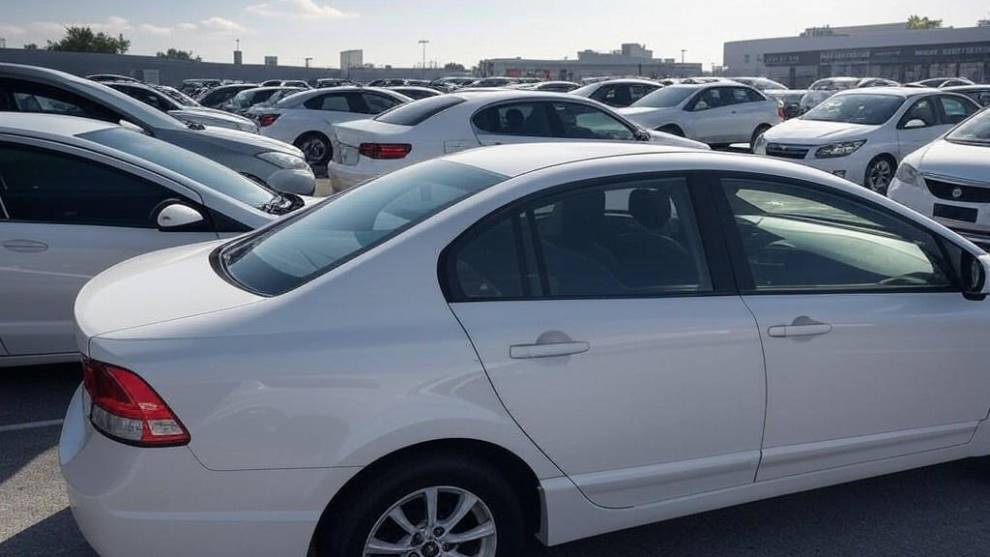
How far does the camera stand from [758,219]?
12.6ft

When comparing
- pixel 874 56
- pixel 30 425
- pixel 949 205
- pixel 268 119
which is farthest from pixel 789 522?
pixel 874 56

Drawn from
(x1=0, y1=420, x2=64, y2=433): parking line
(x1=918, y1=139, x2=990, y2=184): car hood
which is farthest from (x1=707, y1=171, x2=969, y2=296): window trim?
(x1=918, y1=139, x2=990, y2=184): car hood

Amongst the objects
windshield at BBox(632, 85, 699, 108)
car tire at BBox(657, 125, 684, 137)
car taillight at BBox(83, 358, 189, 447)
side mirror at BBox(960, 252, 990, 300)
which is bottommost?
car taillight at BBox(83, 358, 189, 447)

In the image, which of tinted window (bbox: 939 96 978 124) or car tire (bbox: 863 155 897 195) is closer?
car tire (bbox: 863 155 897 195)

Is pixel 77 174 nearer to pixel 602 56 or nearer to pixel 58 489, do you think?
pixel 58 489

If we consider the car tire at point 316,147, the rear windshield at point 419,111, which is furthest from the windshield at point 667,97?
the rear windshield at point 419,111

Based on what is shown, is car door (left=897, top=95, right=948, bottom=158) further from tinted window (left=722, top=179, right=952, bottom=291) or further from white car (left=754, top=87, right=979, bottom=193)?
tinted window (left=722, top=179, right=952, bottom=291)

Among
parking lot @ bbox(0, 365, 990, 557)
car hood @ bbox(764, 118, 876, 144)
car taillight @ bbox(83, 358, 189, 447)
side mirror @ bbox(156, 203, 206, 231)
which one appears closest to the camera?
car taillight @ bbox(83, 358, 189, 447)


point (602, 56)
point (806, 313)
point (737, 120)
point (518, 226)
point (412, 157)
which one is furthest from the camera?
point (602, 56)

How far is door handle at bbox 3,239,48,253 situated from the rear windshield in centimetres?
640

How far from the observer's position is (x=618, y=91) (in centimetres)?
2216

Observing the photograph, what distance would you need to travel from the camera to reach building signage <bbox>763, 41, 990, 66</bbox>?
199 ft

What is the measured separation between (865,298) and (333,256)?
2056 mm

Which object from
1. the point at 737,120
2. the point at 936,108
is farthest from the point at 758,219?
the point at 737,120
